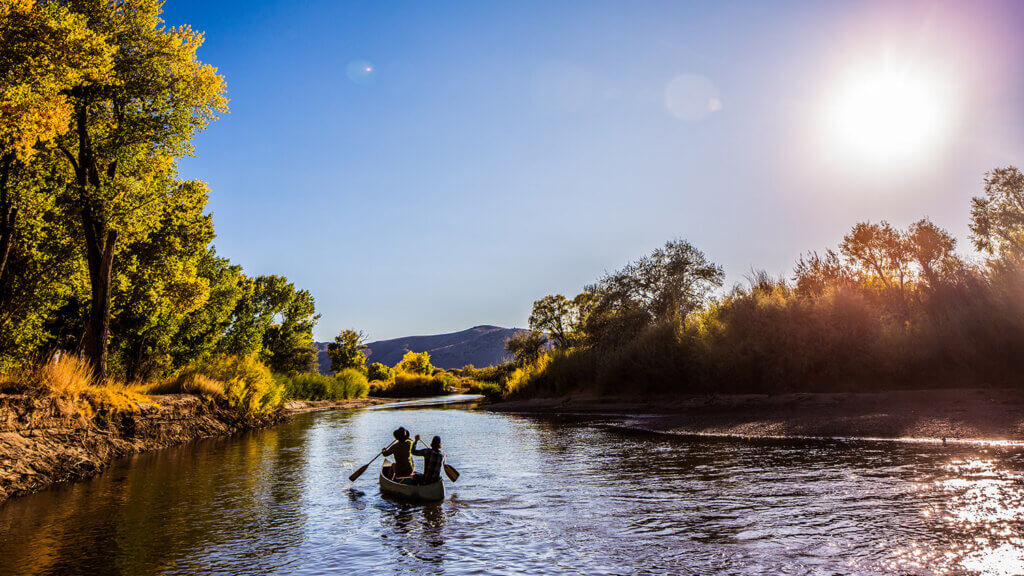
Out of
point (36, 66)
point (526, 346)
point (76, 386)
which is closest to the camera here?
point (36, 66)

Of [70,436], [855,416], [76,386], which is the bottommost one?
[855,416]

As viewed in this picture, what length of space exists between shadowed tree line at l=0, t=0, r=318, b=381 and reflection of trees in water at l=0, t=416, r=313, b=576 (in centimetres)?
785

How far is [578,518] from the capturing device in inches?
344

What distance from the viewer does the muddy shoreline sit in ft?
40.4

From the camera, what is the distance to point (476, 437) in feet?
72.9

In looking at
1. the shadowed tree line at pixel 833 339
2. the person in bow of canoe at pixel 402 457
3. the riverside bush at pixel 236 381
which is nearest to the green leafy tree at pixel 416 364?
the shadowed tree line at pixel 833 339

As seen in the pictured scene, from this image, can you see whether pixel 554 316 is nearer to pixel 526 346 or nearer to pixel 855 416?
pixel 526 346

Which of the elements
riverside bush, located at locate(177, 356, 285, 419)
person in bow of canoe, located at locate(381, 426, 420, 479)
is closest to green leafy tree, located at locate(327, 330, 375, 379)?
riverside bush, located at locate(177, 356, 285, 419)

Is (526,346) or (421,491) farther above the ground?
(526,346)

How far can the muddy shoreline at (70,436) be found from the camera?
40.4ft

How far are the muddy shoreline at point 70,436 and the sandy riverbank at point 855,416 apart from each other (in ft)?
61.2

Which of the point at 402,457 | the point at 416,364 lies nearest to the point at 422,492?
the point at 402,457

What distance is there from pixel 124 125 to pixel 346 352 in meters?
62.2

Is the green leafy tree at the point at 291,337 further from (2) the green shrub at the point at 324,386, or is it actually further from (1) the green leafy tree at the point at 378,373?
(1) the green leafy tree at the point at 378,373
